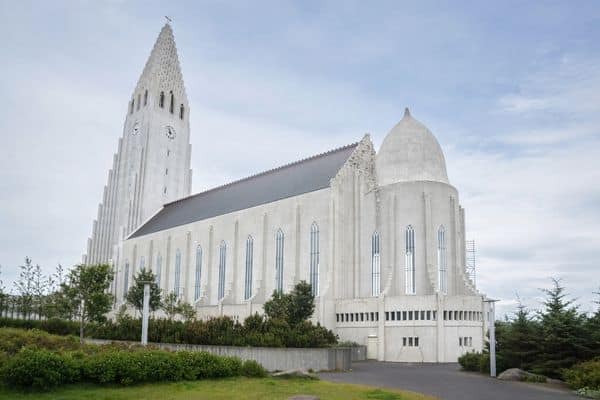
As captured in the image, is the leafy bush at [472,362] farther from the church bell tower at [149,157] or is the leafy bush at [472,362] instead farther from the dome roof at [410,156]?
the church bell tower at [149,157]

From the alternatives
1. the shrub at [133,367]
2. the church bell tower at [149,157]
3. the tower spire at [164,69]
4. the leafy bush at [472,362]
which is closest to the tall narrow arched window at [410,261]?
the leafy bush at [472,362]

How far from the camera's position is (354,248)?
50.8 m

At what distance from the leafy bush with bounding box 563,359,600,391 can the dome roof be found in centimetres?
2920

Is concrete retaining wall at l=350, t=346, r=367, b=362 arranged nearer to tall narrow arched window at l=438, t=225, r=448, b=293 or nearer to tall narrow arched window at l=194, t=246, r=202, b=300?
tall narrow arched window at l=438, t=225, r=448, b=293

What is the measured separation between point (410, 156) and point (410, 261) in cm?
970

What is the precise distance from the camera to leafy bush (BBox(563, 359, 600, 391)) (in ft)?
68.6

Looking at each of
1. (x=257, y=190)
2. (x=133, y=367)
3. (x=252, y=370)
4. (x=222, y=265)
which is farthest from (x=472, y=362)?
(x=257, y=190)

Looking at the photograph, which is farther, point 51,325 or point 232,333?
point 51,325

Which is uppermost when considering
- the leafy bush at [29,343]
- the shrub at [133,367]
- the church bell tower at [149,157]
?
the church bell tower at [149,157]

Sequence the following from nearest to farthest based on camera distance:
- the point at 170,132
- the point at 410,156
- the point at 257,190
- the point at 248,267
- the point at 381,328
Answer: the point at 381,328
the point at 410,156
the point at 248,267
the point at 257,190
the point at 170,132

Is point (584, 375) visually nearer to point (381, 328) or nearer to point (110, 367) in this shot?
point (110, 367)

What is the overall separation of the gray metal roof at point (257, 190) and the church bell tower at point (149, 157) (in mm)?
4049

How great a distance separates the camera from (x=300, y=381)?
66.8 feet

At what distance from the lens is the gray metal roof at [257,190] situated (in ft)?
177
